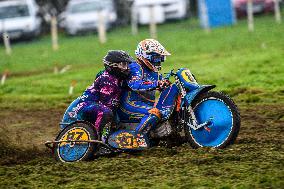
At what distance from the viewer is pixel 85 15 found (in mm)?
37125

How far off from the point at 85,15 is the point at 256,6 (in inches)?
292

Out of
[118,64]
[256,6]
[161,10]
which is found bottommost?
[118,64]

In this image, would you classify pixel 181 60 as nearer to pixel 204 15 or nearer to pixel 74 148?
pixel 204 15

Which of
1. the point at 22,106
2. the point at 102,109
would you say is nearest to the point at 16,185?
the point at 102,109

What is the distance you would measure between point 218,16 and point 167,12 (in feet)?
12.9

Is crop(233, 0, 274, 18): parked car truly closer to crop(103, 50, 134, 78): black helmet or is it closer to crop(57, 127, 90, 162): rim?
crop(103, 50, 134, 78): black helmet

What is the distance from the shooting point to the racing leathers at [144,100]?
1093cm

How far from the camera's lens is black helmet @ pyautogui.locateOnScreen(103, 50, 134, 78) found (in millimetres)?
11188

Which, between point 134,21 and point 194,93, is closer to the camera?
point 194,93

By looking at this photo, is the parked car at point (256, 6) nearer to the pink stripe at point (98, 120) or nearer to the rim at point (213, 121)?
the pink stripe at point (98, 120)

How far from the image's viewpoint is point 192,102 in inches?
422

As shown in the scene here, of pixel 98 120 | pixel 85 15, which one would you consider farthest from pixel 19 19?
pixel 98 120

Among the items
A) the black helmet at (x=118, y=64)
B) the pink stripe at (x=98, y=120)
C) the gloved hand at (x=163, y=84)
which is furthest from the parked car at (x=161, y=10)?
the gloved hand at (x=163, y=84)

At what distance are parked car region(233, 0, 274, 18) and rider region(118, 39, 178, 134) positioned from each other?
2668 centimetres
